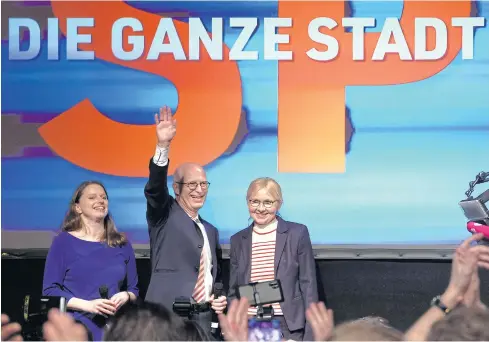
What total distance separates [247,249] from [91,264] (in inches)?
30.1

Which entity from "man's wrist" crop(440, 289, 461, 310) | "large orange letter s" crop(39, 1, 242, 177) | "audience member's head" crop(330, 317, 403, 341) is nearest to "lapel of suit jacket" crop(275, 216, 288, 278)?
"large orange letter s" crop(39, 1, 242, 177)

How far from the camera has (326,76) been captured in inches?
211

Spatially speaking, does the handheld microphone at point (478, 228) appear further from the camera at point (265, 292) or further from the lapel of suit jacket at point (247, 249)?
the camera at point (265, 292)

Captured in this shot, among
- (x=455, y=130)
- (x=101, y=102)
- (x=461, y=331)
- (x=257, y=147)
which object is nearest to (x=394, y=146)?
(x=455, y=130)

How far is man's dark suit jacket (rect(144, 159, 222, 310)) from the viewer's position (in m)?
4.78

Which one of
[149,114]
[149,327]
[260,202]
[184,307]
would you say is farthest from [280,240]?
[149,327]

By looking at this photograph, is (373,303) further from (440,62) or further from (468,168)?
(440,62)

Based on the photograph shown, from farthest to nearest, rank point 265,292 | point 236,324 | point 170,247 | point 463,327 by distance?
point 170,247 < point 265,292 < point 236,324 < point 463,327

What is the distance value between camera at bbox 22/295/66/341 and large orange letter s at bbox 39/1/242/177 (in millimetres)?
1243

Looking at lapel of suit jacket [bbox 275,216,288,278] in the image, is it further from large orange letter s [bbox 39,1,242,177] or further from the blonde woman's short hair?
large orange letter s [bbox 39,1,242,177]

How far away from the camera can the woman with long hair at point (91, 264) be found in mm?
4637

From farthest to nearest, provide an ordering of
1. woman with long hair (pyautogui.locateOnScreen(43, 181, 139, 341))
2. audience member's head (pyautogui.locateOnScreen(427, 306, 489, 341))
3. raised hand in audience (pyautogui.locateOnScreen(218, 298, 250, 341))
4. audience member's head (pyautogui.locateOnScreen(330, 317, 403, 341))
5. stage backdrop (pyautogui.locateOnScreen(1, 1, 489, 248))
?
stage backdrop (pyautogui.locateOnScreen(1, 1, 489, 248))
woman with long hair (pyautogui.locateOnScreen(43, 181, 139, 341))
raised hand in audience (pyautogui.locateOnScreen(218, 298, 250, 341))
audience member's head (pyautogui.locateOnScreen(330, 317, 403, 341))
audience member's head (pyautogui.locateOnScreen(427, 306, 489, 341))

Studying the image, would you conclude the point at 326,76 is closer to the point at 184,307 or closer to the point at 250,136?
the point at 250,136

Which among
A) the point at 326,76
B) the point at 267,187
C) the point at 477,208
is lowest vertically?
the point at 477,208
